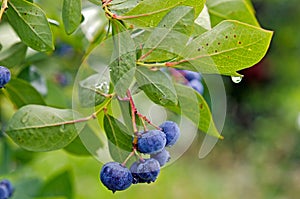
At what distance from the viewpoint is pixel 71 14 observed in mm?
687

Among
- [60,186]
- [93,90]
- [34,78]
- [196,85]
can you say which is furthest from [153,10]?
[60,186]

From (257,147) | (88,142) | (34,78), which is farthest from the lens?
(257,147)

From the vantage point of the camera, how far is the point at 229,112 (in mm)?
5527

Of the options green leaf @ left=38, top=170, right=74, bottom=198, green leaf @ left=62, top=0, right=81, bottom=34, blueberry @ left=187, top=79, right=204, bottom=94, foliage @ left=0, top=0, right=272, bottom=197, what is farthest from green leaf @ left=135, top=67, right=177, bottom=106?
green leaf @ left=38, top=170, right=74, bottom=198

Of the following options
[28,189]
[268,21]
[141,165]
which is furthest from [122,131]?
[268,21]

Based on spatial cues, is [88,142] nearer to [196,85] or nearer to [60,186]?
[196,85]

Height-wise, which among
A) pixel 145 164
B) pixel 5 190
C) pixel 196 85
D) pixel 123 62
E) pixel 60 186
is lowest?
pixel 60 186

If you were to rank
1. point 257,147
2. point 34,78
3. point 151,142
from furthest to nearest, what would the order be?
point 257,147
point 34,78
point 151,142

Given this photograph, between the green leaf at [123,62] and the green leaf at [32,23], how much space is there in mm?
94

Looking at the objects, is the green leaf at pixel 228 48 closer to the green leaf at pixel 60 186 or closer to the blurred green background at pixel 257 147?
the green leaf at pixel 60 186

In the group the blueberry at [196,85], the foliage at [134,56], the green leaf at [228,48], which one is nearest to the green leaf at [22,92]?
the foliage at [134,56]

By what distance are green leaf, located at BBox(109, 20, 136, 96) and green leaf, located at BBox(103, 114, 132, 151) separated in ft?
0.23

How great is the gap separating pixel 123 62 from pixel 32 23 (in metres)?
0.14

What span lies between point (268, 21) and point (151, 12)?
14.9 feet
